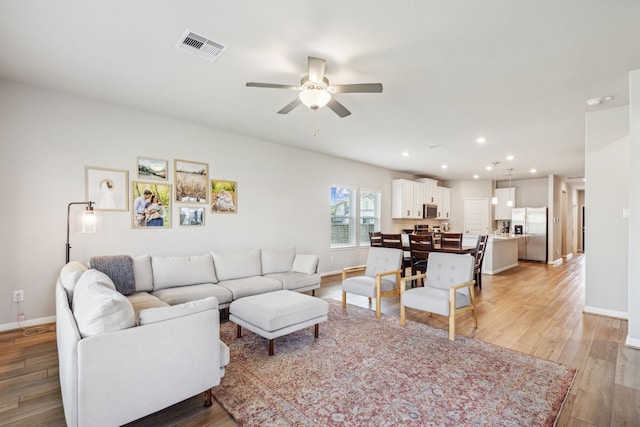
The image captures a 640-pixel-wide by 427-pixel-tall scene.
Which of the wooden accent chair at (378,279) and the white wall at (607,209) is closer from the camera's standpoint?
the white wall at (607,209)

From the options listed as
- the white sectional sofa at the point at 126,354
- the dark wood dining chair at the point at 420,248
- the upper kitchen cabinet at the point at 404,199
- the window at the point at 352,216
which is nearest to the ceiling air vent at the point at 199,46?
the white sectional sofa at the point at 126,354

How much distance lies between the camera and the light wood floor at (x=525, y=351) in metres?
2.03

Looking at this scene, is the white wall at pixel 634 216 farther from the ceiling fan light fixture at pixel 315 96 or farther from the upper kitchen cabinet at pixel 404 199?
the upper kitchen cabinet at pixel 404 199

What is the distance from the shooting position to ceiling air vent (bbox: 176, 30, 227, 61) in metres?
2.44

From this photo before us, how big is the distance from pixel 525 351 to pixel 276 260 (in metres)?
3.45

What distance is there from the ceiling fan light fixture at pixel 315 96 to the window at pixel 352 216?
4.25m

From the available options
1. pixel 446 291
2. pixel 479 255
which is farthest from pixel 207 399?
pixel 479 255

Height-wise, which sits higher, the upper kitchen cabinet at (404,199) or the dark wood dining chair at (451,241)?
the upper kitchen cabinet at (404,199)

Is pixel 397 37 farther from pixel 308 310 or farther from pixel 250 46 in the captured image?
pixel 308 310

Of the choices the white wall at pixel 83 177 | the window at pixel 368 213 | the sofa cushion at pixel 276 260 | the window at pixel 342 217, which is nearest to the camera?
the white wall at pixel 83 177

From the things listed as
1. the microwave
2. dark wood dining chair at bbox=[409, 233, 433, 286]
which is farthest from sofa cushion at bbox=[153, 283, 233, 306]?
the microwave

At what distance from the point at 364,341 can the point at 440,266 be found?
148cm

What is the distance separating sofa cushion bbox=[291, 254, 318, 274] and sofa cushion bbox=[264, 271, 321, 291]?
0.09 m

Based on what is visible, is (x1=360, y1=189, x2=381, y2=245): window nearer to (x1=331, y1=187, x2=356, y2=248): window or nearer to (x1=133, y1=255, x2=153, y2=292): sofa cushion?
(x1=331, y1=187, x2=356, y2=248): window
